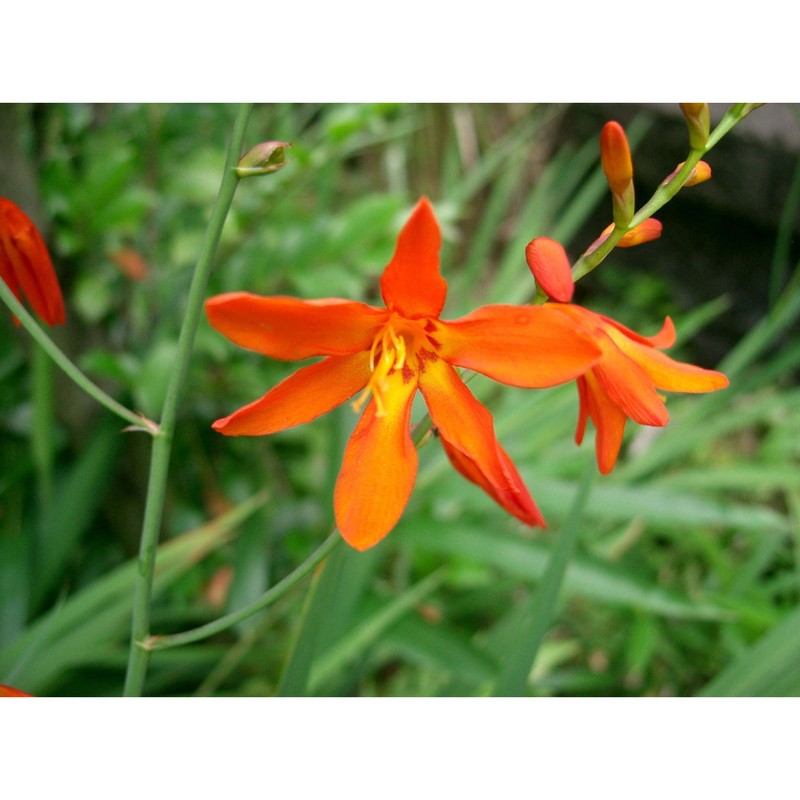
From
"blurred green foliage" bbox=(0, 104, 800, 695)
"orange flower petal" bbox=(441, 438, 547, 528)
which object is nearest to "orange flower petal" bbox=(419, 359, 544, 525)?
"orange flower petal" bbox=(441, 438, 547, 528)

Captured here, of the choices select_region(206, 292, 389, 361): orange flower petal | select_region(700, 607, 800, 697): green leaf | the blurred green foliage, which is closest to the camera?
select_region(206, 292, 389, 361): orange flower petal

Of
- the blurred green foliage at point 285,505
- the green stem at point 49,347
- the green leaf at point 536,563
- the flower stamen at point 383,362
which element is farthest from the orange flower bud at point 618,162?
the green leaf at point 536,563

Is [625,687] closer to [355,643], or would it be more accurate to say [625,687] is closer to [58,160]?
[355,643]

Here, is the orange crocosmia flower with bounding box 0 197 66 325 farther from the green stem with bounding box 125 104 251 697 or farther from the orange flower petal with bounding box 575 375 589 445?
the orange flower petal with bounding box 575 375 589 445

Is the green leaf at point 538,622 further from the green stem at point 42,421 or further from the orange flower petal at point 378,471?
the green stem at point 42,421

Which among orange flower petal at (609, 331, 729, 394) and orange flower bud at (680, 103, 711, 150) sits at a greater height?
orange flower bud at (680, 103, 711, 150)

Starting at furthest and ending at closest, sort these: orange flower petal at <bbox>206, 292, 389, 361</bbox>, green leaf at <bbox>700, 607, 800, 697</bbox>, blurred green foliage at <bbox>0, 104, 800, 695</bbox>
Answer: blurred green foliage at <bbox>0, 104, 800, 695</bbox>
green leaf at <bbox>700, 607, 800, 697</bbox>
orange flower petal at <bbox>206, 292, 389, 361</bbox>
